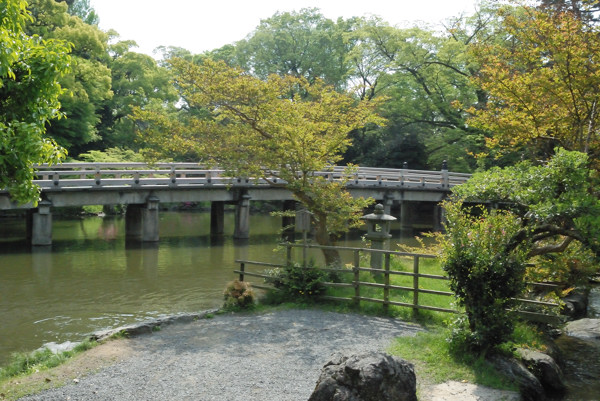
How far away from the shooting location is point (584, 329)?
10.8 metres

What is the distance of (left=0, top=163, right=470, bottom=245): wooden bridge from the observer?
2167 cm

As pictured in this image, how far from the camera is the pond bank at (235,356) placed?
21.9ft

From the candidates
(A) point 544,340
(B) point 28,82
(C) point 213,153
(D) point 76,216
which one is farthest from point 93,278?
(D) point 76,216

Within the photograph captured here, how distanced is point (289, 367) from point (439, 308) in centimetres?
342

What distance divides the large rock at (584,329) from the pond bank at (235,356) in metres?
3.57

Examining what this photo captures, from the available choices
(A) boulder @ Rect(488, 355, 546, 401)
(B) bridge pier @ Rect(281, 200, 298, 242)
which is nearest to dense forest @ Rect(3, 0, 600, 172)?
(B) bridge pier @ Rect(281, 200, 298, 242)

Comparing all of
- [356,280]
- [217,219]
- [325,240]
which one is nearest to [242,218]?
[217,219]

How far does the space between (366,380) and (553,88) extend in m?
9.17

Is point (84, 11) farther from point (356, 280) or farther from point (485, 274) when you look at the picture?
point (485, 274)

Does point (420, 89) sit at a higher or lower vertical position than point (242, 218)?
higher

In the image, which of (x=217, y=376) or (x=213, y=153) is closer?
(x=217, y=376)

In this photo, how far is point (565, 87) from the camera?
11.8 metres

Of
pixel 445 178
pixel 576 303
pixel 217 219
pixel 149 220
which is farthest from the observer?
pixel 445 178

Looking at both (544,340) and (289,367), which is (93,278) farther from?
(544,340)
